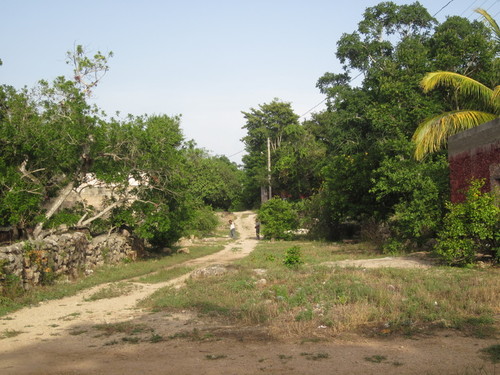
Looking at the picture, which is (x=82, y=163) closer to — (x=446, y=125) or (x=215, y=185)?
(x=446, y=125)

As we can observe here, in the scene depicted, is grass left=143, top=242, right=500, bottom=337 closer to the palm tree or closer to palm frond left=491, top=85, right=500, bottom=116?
the palm tree

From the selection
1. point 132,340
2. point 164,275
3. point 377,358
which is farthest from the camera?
point 164,275

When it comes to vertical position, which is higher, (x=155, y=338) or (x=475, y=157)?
(x=475, y=157)

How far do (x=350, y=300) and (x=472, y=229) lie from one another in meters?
5.70

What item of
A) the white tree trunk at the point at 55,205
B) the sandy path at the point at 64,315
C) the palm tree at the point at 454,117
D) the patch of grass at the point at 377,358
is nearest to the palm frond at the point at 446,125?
the palm tree at the point at 454,117

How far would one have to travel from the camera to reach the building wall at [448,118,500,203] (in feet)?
45.0

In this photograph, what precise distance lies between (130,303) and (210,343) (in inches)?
175

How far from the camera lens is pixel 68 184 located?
17.6 m

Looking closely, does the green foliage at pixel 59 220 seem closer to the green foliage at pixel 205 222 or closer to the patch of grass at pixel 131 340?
the patch of grass at pixel 131 340

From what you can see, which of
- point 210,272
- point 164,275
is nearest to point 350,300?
point 210,272

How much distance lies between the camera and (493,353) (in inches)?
237

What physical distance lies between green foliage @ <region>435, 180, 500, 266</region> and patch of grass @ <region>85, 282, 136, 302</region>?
29.0 ft

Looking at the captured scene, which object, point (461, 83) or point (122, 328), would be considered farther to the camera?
point (461, 83)

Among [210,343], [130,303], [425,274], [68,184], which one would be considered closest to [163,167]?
[68,184]
